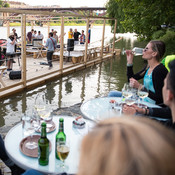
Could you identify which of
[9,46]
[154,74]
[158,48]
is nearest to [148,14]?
[9,46]

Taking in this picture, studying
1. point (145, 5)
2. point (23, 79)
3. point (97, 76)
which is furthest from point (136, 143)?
point (145, 5)

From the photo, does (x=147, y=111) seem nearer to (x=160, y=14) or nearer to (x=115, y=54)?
(x=160, y=14)

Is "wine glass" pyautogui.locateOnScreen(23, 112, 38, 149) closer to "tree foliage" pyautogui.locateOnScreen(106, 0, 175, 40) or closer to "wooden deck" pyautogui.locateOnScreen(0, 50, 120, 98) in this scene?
"wooden deck" pyautogui.locateOnScreen(0, 50, 120, 98)

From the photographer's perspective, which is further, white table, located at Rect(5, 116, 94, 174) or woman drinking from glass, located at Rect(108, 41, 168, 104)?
woman drinking from glass, located at Rect(108, 41, 168, 104)

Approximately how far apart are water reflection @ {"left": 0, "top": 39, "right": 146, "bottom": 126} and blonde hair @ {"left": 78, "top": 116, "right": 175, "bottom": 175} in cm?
403

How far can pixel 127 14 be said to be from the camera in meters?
11.5

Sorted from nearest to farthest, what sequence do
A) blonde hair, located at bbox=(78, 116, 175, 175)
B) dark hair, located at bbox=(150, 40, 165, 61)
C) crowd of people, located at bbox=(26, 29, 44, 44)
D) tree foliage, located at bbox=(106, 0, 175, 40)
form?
blonde hair, located at bbox=(78, 116, 175, 175) → dark hair, located at bbox=(150, 40, 165, 61) → tree foliage, located at bbox=(106, 0, 175, 40) → crowd of people, located at bbox=(26, 29, 44, 44)

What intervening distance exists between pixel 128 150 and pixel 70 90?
6.17 m

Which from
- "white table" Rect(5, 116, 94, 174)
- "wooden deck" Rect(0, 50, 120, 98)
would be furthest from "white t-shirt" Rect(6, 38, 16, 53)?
"white table" Rect(5, 116, 94, 174)

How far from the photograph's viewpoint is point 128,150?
2.08 ft

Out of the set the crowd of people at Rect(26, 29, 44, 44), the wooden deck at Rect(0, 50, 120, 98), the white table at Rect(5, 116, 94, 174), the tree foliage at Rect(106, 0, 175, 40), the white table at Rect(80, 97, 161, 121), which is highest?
the tree foliage at Rect(106, 0, 175, 40)

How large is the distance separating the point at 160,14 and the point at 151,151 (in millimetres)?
9588

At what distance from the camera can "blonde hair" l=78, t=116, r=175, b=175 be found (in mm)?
615

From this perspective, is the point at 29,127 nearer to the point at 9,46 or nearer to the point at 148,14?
the point at 9,46
